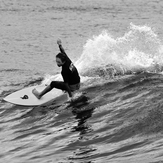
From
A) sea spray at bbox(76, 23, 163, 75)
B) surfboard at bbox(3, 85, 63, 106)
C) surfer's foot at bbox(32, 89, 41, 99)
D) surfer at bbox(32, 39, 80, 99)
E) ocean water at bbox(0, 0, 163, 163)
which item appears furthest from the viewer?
sea spray at bbox(76, 23, 163, 75)

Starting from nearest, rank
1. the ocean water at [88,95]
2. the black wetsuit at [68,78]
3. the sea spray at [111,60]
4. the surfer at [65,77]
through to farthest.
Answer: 1. the ocean water at [88,95]
2. the surfer at [65,77]
3. the black wetsuit at [68,78]
4. the sea spray at [111,60]

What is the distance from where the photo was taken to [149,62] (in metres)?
19.2

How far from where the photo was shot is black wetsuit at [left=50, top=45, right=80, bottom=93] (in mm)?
14928

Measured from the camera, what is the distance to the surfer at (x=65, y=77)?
1478 centimetres

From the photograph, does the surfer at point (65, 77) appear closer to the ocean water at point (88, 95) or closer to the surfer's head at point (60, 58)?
the surfer's head at point (60, 58)

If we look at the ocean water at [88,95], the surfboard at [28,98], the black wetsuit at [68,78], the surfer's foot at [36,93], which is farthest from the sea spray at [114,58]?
the surfer's foot at [36,93]

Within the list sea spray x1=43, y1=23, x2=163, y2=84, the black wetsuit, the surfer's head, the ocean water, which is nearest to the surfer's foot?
the ocean water

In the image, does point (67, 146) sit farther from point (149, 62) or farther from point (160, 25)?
point (160, 25)

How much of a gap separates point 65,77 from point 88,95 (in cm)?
135

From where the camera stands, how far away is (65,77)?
15.1 m

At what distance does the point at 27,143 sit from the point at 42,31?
18.6 m

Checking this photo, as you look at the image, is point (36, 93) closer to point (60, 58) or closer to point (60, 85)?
point (60, 85)

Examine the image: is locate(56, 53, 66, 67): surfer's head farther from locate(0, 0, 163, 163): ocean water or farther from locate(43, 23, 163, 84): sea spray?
locate(43, 23, 163, 84): sea spray

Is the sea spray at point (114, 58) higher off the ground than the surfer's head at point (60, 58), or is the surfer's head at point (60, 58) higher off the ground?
the sea spray at point (114, 58)
